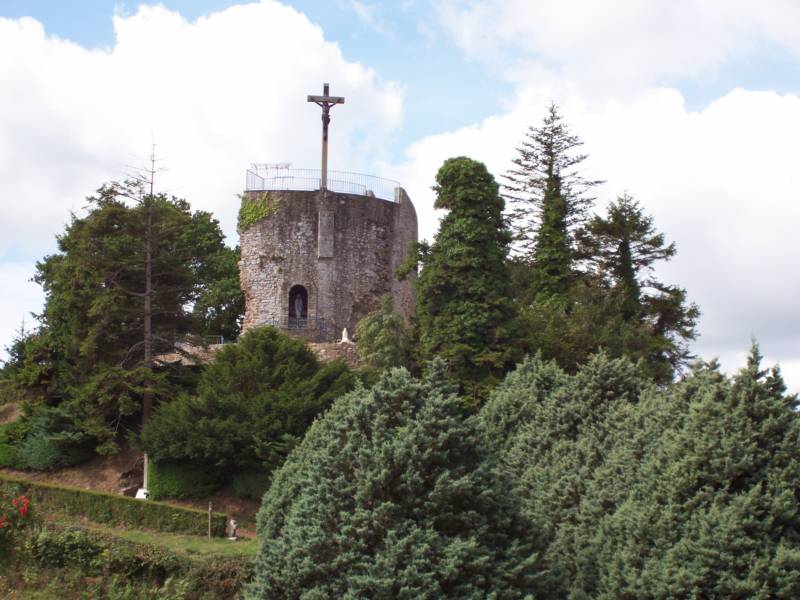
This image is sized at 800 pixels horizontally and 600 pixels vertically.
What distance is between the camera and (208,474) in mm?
25828

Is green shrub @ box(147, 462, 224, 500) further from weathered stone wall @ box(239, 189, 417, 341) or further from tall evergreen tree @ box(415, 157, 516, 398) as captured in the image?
weathered stone wall @ box(239, 189, 417, 341)

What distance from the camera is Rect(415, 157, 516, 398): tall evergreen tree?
26.3m

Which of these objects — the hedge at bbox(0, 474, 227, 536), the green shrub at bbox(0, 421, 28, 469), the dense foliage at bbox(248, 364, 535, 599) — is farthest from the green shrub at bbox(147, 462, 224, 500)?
the dense foliage at bbox(248, 364, 535, 599)

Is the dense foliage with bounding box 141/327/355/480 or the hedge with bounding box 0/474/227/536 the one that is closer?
the hedge with bounding box 0/474/227/536

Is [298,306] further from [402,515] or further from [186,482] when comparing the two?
[402,515]

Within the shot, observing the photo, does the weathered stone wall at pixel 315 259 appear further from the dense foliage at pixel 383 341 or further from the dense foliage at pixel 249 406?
the dense foliage at pixel 249 406

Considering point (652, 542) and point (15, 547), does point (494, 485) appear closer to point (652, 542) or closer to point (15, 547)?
point (652, 542)

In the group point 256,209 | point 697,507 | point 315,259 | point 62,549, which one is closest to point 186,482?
point 62,549

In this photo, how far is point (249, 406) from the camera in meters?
24.7

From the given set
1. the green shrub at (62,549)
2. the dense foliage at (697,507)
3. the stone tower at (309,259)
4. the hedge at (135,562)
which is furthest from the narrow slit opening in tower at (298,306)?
the dense foliage at (697,507)

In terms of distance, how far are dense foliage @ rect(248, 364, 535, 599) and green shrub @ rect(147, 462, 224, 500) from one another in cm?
1564

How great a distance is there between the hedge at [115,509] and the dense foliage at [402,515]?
12.1m

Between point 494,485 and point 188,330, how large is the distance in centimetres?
2114

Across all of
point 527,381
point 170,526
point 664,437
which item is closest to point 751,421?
point 664,437
